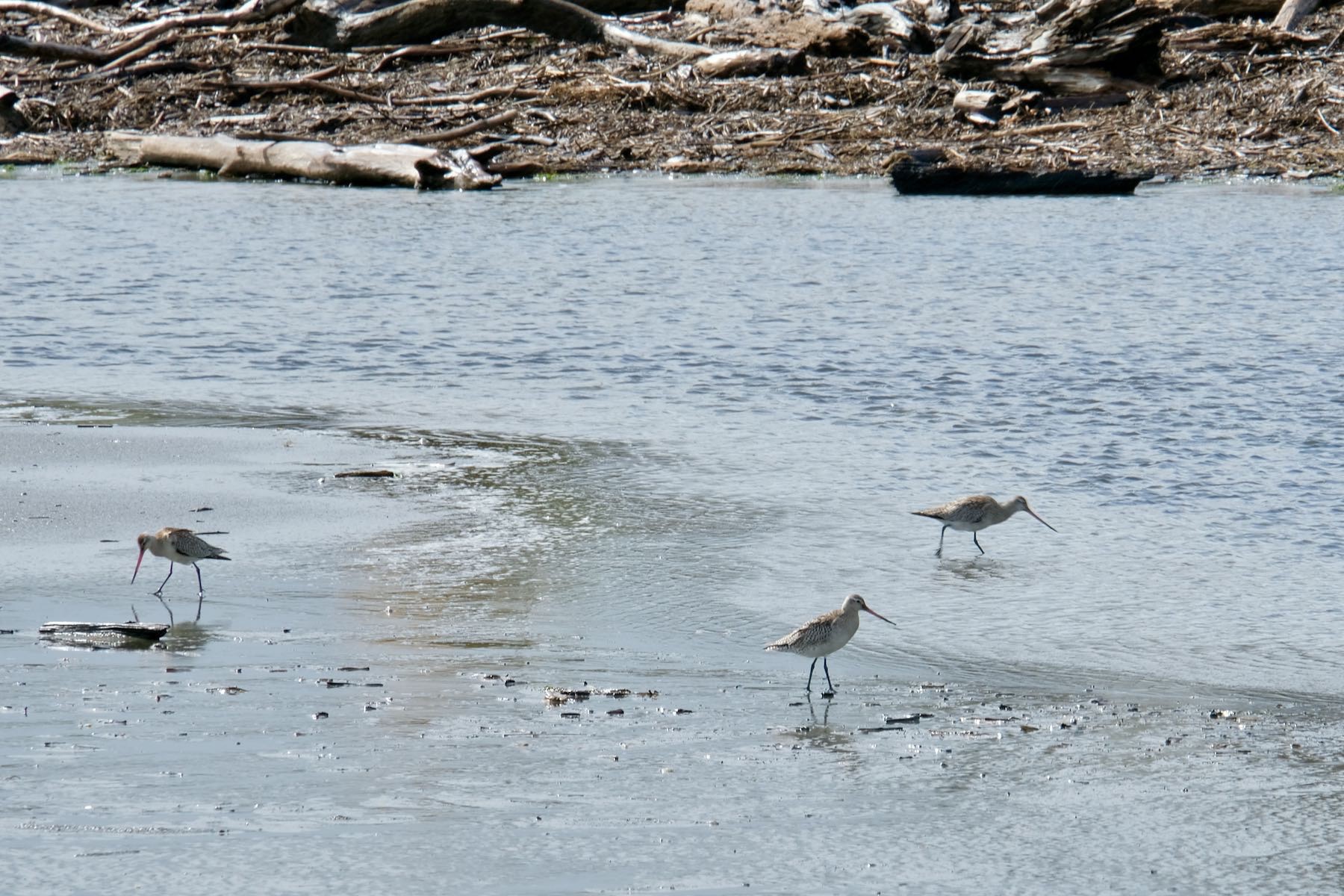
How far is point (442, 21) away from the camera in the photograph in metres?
37.5

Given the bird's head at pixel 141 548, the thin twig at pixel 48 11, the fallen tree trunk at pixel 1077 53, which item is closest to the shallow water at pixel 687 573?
the bird's head at pixel 141 548

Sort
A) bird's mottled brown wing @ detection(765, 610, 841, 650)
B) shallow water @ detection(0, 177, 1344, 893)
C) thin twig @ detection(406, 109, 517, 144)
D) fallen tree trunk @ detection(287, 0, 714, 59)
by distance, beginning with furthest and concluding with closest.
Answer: fallen tree trunk @ detection(287, 0, 714, 59), thin twig @ detection(406, 109, 517, 144), bird's mottled brown wing @ detection(765, 610, 841, 650), shallow water @ detection(0, 177, 1344, 893)

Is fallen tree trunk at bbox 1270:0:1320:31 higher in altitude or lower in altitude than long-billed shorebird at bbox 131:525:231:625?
higher

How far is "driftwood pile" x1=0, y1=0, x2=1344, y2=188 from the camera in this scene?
104 feet

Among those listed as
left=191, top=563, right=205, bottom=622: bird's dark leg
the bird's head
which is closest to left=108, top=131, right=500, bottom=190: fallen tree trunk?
the bird's head

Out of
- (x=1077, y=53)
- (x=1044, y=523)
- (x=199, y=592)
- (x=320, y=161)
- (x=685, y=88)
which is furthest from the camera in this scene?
(x=685, y=88)

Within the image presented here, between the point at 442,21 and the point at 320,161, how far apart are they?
309 inches

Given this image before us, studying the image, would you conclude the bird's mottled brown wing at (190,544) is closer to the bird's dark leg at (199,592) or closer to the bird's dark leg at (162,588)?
the bird's dark leg at (199,592)

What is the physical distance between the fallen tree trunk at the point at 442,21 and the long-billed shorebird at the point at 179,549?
2918 cm

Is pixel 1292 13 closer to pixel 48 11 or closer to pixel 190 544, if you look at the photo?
pixel 48 11

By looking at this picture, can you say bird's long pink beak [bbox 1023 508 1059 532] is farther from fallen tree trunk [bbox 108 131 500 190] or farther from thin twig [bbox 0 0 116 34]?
thin twig [bbox 0 0 116 34]

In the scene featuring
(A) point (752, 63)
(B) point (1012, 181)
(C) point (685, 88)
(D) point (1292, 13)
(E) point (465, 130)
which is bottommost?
(B) point (1012, 181)

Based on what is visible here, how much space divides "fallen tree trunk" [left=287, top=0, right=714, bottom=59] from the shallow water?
679 inches

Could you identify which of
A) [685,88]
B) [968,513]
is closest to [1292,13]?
[685,88]
